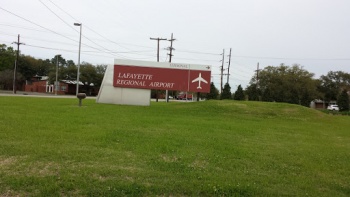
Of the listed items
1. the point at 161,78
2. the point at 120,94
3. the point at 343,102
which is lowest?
the point at 120,94

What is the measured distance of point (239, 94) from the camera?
46781mm

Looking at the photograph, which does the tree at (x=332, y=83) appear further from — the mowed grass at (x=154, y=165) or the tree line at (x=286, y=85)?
the mowed grass at (x=154, y=165)

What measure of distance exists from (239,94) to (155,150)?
39842 millimetres

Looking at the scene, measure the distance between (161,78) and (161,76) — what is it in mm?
163

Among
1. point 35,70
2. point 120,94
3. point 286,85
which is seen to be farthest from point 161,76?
point 35,70

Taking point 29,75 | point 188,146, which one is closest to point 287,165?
point 188,146

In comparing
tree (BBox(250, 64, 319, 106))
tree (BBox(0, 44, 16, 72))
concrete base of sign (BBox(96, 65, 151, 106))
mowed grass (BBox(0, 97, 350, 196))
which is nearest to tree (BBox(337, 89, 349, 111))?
tree (BBox(250, 64, 319, 106))

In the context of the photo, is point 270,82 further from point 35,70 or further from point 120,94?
point 35,70

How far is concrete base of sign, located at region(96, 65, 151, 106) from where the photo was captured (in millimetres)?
27672

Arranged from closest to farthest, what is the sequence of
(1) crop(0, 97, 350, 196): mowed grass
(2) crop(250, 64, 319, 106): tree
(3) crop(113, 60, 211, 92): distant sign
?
(1) crop(0, 97, 350, 196): mowed grass
(3) crop(113, 60, 211, 92): distant sign
(2) crop(250, 64, 319, 106): tree

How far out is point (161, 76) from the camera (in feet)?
88.9

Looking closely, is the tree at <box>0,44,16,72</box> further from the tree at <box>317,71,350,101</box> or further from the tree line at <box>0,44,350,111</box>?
the tree at <box>317,71,350,101</box>

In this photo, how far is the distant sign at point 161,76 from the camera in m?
26.8

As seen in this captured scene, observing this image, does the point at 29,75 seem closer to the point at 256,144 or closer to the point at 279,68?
the point at 279,68
